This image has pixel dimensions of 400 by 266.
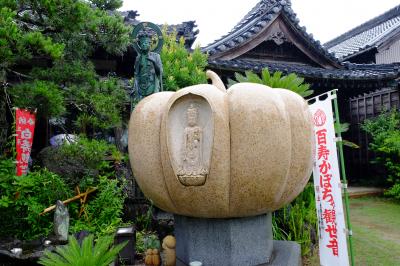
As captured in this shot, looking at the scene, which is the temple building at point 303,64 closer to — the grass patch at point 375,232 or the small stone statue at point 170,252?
the grass patch at point 375,232

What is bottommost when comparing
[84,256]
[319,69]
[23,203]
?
[84,256]

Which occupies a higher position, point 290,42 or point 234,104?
point 290,42

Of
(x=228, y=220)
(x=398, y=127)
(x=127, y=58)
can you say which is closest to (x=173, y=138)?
(x=228, y=220)

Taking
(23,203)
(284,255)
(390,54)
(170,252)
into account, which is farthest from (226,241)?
(390,54)

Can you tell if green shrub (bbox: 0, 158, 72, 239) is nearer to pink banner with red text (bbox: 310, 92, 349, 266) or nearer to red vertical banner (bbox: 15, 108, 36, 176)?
red vertical banner (bbox: 15, 108, 36, 176)

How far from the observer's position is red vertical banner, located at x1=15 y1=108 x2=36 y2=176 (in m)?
5.30

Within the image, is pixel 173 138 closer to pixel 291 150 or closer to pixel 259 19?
pixel 291 150

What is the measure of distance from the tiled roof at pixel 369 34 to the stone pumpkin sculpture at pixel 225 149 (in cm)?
1373

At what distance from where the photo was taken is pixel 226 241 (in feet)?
12.2

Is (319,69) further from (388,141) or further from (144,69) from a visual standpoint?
(144,69)

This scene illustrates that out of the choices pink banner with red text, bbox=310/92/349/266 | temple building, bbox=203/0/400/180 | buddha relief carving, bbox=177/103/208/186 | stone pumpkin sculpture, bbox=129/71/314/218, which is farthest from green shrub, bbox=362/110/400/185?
buddha relief carving, bbox=177/103/208/186

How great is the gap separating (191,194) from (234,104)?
3.26 feet

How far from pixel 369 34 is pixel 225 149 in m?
19.5

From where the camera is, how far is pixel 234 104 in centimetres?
344
